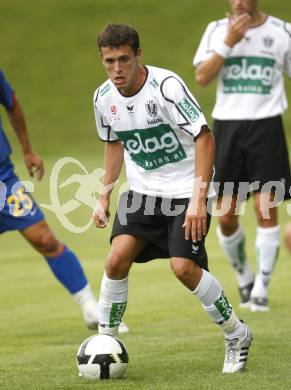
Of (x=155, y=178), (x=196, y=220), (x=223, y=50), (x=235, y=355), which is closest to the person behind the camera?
(x=196, y=220)

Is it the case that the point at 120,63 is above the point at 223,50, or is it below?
above

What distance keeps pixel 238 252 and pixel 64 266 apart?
1868mm

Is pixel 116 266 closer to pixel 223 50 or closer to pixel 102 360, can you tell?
pixel 102 360

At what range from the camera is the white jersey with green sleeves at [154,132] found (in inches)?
233

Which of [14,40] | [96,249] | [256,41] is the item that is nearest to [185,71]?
[14,40]

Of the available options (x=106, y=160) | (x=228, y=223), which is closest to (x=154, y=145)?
(x=106, y=160)

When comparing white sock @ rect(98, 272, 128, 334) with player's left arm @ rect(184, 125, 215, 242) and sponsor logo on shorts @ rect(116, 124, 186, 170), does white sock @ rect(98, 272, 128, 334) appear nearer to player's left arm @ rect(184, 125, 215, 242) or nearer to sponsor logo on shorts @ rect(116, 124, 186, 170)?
player's left arm @ rect(184, 125, 215, 242)

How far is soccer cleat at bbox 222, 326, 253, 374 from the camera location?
5871 mm

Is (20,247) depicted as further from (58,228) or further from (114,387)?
(114,387)

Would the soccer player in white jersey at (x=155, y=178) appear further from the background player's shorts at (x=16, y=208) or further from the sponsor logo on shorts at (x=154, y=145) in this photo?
the background player's shorts at (x=16, y=208)

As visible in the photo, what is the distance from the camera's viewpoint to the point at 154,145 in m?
6.04

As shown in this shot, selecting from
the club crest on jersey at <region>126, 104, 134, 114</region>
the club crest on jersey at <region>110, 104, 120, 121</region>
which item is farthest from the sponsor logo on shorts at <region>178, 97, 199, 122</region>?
the club crest on jersey at <region>110, 104, 120, 121</region>

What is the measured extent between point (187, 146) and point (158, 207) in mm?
382

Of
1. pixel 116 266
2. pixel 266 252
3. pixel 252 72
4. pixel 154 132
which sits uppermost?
pixel 154 132
